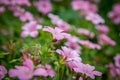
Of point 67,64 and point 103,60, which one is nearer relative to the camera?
point 67,64

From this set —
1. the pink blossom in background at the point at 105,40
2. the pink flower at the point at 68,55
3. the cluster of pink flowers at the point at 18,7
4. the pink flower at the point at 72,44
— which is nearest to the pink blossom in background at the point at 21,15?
the cluster of pink flowers at the point at 18,7

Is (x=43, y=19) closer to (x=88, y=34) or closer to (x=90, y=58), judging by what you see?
(x=88, y=34)

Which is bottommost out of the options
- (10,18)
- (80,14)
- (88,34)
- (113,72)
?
(113,72)

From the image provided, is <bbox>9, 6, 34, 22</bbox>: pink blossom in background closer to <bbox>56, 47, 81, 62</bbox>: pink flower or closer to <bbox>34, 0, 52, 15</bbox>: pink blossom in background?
<bbox>34, 0, 52, 15</bbox>: pink blossom in background

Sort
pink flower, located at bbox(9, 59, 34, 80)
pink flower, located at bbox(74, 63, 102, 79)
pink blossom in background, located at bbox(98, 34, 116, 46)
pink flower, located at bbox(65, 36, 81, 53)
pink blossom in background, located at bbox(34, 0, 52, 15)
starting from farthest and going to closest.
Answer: pink blossom in background, located at bbox(34, 0, 52, 15) < pink blossom in background, located at bbox(98, 34, 116, 46) < pink flower, located at bbox(65, 36, 81, 53) < pink flower, located at bbox(74, 63, 102, 79) < pink flower, located at bbox(9, 59, 34, 80)

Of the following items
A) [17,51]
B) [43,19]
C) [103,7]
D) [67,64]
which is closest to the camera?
[67,64]

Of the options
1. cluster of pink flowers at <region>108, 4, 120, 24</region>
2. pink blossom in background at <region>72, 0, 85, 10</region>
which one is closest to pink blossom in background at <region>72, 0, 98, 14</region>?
pink blossom in background at <region>72, 0, 85, 10</region>

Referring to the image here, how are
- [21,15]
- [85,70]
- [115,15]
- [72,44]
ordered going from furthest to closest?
[115,15], [21,15], [72,44], [85,70]

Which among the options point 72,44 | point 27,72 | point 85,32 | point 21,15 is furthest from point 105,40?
point 27,72

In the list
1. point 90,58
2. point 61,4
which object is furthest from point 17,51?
point 61,4

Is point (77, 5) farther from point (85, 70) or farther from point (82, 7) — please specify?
point (85, 70)

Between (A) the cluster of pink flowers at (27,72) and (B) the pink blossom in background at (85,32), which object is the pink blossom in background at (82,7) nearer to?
(B) the pink blossom in background at (85,32)
